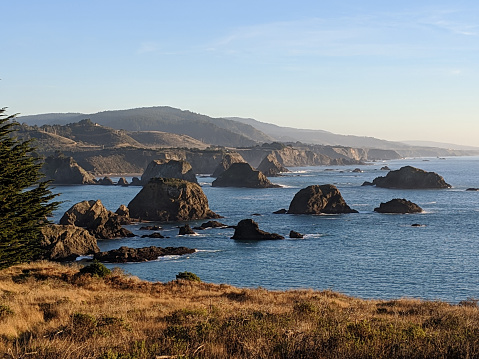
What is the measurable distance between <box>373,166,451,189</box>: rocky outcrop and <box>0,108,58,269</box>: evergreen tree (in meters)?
152

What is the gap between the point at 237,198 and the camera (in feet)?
472

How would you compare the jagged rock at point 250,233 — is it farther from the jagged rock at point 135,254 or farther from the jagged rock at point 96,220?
the jagged rock at point 96,220

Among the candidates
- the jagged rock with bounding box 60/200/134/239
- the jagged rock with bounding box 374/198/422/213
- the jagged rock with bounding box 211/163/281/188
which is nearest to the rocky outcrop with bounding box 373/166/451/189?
the jagged rock with bounding box 211/163/281/188

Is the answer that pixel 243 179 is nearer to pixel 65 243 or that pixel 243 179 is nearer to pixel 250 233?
pixel 250 233

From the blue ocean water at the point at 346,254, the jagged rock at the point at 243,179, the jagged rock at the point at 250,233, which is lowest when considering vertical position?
the blue ocean water at the point at 346,254

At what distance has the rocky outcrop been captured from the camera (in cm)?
16712

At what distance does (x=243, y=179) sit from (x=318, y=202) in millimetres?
76878

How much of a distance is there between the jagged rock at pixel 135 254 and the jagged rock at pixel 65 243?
3.48m

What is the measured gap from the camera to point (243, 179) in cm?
18662

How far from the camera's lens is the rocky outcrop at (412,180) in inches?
6580

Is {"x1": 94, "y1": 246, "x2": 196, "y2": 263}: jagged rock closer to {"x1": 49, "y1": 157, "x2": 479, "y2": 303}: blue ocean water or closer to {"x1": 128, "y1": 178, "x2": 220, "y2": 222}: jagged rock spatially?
{"x1": 49, "y1": 157, "x2": 479, "y2": 303}: blue ocean water

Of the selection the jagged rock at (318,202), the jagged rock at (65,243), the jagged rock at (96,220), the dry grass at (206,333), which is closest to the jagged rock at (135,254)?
the jagged rock at (65,243)

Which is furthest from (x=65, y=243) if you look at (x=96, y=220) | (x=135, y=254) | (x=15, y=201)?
(x=15, y=201)

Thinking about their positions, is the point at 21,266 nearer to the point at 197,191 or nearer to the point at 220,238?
the point at 220,238
